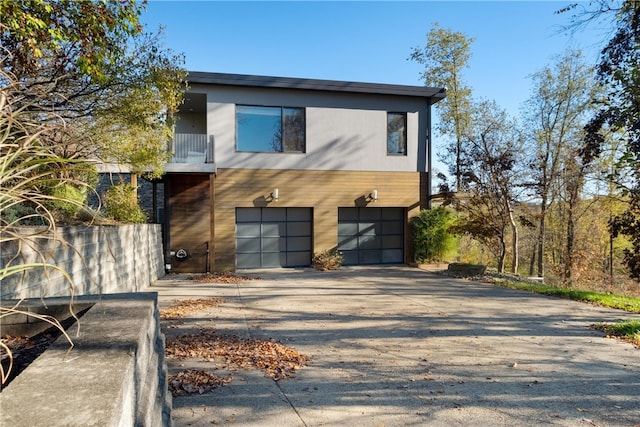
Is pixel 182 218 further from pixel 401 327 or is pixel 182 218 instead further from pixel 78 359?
pixel 78 359

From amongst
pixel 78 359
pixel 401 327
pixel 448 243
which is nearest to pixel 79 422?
pixel 78 359

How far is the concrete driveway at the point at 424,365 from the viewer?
A: 10.6ft

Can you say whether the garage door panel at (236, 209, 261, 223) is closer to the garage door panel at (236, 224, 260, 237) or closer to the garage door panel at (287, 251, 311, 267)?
the garage door panel at (236, 224, 260, 237)

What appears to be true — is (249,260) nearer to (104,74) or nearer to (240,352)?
(104,74)

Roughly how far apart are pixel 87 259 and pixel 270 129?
8.34 metres

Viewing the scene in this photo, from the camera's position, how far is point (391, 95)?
1418 cm

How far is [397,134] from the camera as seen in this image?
569 inches

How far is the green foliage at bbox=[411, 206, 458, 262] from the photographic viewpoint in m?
14.0

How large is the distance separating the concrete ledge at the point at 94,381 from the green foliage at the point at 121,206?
7.67 m

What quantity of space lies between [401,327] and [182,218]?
8.59 m

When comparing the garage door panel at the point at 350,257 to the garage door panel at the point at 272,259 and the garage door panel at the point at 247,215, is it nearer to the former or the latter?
the garage door panel at the point at 272,259

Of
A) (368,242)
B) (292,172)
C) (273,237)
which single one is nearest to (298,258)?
(273,237)

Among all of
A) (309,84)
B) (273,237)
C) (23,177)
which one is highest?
(309,84)

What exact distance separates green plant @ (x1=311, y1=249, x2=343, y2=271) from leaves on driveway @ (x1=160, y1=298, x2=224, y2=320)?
18.1 feet
